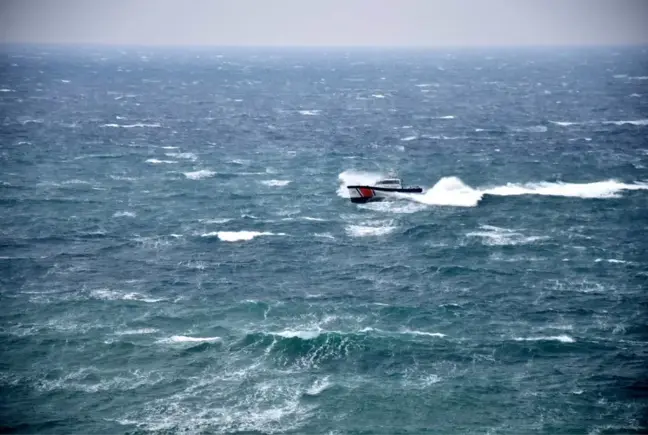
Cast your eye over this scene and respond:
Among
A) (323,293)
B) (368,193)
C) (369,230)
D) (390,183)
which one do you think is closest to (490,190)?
(390,183)

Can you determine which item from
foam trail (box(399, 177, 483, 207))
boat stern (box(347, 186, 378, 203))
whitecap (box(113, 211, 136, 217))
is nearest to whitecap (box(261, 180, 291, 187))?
boat stern (box(347, 186, 378, 203))

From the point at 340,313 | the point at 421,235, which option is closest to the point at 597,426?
the point at 340,313

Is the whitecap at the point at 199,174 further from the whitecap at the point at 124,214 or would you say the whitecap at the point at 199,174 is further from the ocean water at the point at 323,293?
the whitecap at the point at 124,214

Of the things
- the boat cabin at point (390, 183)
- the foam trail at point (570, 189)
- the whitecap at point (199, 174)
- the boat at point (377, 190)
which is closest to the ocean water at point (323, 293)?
the foam trail at point (570, 189)

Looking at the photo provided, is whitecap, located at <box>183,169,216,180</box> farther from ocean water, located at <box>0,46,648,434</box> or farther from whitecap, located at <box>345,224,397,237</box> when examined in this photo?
whitecap, located at <box>345,224,397,237</box>

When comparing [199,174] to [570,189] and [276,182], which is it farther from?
[570,189]
